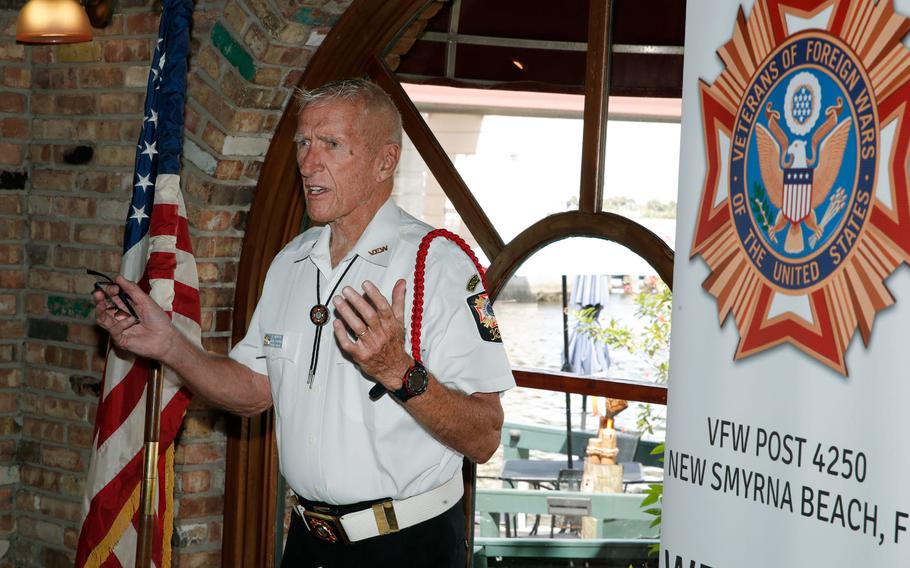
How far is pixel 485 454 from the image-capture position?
2.20 metres

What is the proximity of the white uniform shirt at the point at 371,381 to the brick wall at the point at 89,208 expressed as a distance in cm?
110

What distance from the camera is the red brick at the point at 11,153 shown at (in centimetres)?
367

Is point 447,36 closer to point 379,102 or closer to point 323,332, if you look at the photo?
point 379,102

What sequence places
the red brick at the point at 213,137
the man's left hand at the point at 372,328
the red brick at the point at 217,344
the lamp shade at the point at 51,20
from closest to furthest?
1. the man's left hand at the point at 372,328
2. the lamp shade at the point at 51,20
3. the red brick at the point at 213,137
4. the red brick at the point at 217,344

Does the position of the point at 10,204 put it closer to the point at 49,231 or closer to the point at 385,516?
the point at 49,231

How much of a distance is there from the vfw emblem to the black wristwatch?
0.52 meters

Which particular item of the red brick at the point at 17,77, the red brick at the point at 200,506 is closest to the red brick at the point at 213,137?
the red brick at the point at 17,77

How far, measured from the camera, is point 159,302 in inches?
109

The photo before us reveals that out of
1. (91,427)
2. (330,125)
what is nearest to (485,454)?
(330,125)

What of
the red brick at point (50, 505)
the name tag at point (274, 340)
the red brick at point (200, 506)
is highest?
the name tag at point (274, 340)

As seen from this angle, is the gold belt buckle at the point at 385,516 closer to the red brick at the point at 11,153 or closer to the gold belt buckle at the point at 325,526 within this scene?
the gold belt buckle at the point at 325,526

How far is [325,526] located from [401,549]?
16 centimetres

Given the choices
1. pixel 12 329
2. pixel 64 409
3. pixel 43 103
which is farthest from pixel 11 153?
pixel 64 409

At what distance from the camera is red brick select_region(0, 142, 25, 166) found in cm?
367
